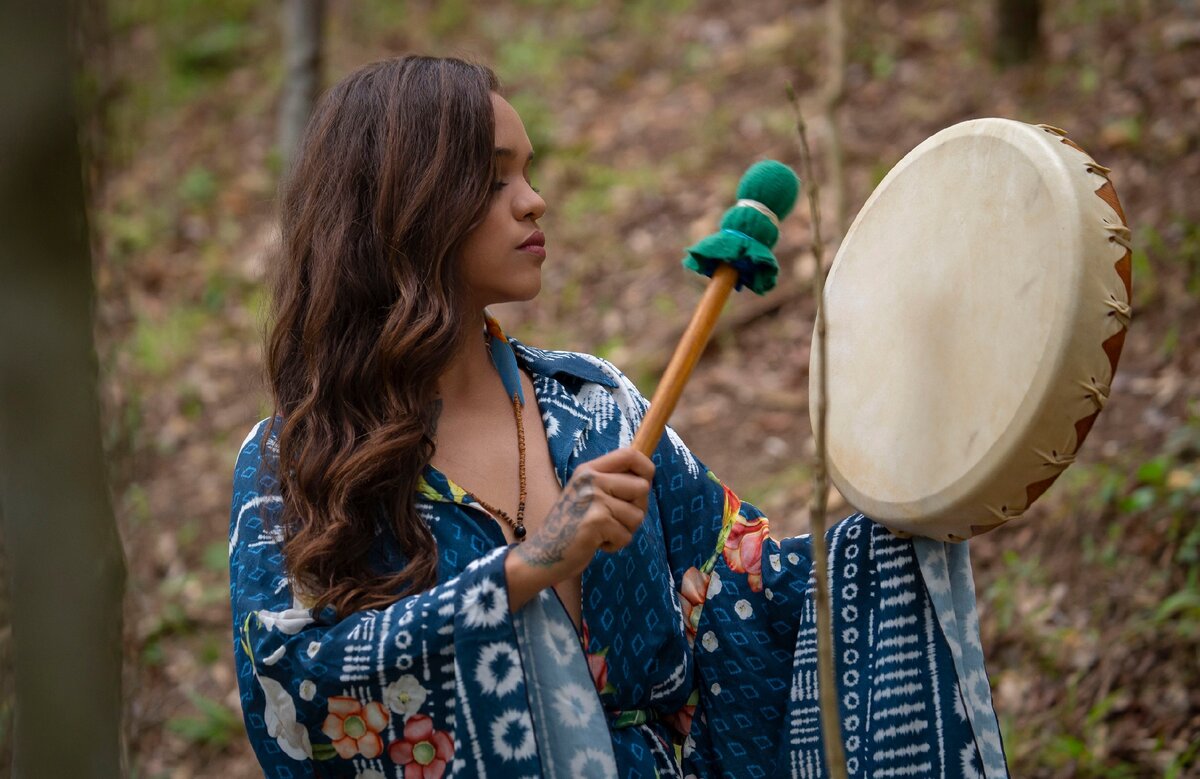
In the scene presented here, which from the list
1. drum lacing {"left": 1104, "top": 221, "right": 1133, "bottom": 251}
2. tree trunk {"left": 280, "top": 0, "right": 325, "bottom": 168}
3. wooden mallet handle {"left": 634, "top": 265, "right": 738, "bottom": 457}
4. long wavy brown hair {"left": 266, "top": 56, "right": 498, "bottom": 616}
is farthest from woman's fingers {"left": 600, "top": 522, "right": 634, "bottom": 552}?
tree trunk {"left": 280, "top": 0, "right": 325, "bottom": 168}

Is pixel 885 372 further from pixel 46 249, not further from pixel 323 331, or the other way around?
pixel 46 249

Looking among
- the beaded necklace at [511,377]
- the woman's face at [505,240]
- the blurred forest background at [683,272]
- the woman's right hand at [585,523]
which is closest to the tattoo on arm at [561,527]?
the woman's right hand at [585,523]

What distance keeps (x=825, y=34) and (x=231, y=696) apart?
16.1 feet

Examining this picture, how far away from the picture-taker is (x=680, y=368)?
1.80m

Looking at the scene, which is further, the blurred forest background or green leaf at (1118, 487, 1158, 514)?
green leaf at (1118, 487, 1158, 514)

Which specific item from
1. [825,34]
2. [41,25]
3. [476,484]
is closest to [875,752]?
[476,484]

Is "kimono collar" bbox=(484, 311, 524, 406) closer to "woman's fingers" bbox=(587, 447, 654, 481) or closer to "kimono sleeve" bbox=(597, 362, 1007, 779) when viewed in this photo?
"kimono sleeve" bbox=(597, 362, 1007, 779)

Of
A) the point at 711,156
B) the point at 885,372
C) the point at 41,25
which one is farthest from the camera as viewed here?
the point at 711,156

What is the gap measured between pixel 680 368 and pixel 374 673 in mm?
633

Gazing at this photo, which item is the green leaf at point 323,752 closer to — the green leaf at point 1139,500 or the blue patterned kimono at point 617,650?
the blue patterned kimono at point 617,650

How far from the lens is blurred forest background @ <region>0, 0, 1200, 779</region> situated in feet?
10.4

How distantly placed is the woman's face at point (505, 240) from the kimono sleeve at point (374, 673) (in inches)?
18.4

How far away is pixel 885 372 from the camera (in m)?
1.92

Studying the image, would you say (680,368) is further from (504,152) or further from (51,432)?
(51,432)
